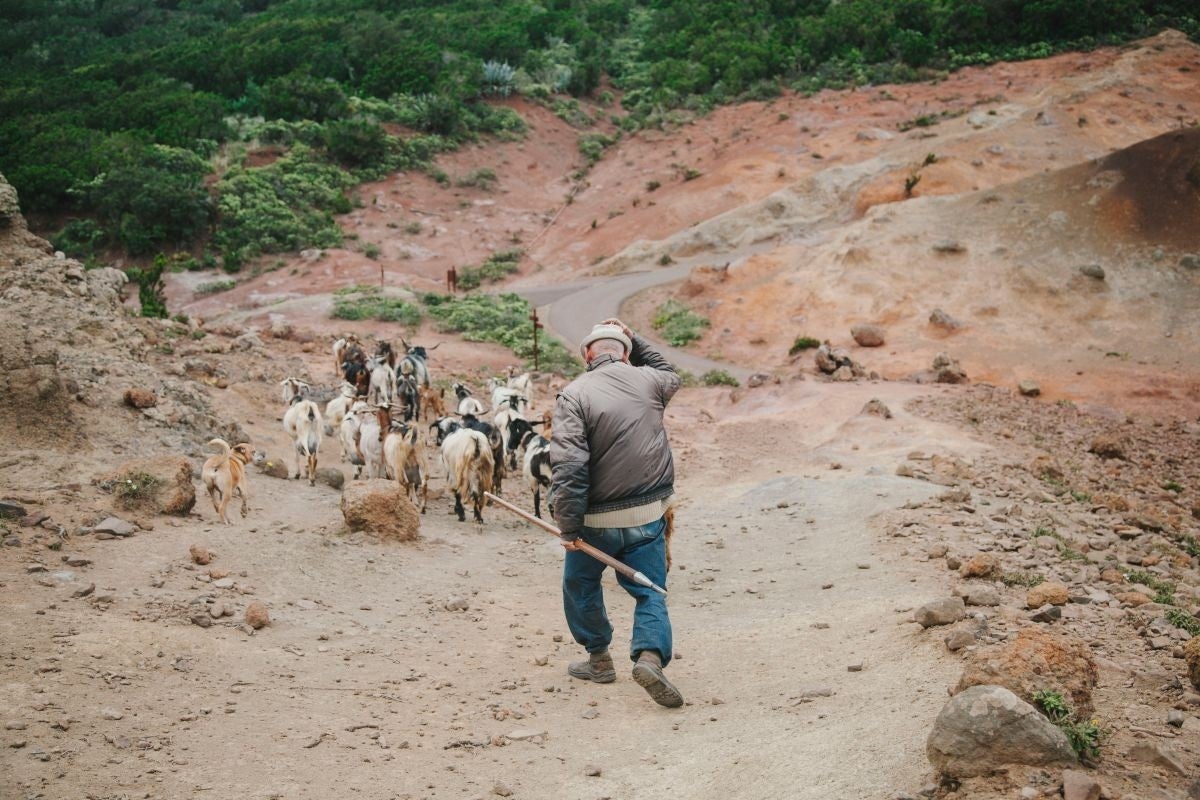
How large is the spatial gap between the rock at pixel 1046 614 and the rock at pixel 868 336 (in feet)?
64.5

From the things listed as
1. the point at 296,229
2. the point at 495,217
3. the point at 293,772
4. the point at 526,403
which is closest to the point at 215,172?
the point at 296,229

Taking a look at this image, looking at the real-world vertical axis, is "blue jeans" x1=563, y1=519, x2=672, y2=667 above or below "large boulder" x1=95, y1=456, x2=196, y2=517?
above

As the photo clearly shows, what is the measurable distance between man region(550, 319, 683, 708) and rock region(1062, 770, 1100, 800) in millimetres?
2469

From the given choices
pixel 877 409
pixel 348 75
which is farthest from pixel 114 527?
pixel 348 75

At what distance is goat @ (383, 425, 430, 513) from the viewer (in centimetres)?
1122

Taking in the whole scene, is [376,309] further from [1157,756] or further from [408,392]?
[1157,756]

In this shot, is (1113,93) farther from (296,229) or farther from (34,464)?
(34,464)

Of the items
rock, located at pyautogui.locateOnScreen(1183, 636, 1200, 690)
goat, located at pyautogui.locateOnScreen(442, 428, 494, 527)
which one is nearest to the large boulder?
goat, located at pyautogui.locateOnScreen(442, 428, 494, 527)

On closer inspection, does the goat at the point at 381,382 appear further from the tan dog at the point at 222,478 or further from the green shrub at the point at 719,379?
the green shrub at the point at 719,379

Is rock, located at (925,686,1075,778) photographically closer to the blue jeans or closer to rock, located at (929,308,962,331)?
the blue jeans

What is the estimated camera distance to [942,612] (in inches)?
236

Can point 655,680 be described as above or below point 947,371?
above

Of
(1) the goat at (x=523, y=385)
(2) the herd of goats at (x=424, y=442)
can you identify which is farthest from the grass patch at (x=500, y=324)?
(2) the herd of goats at (x=424, y=442)

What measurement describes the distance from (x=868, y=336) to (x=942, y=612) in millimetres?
19950
